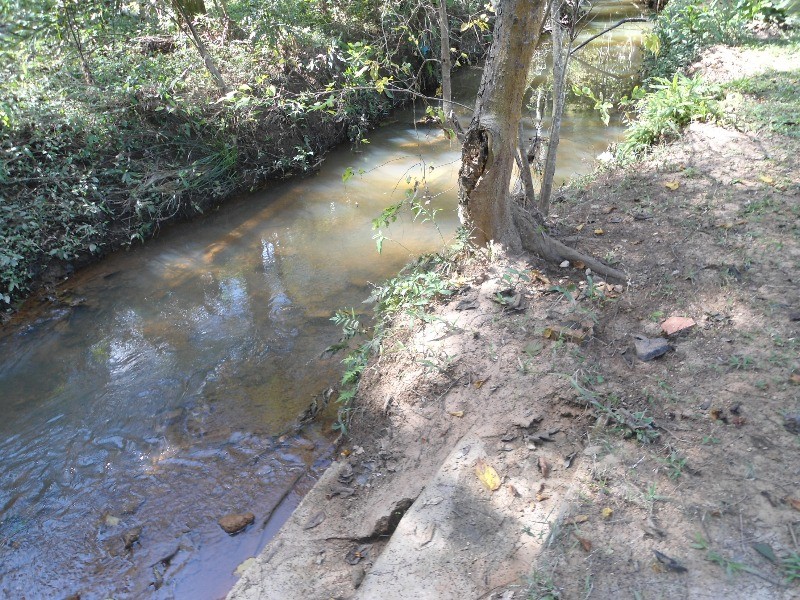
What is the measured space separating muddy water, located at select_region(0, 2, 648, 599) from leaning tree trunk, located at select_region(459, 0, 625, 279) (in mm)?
594

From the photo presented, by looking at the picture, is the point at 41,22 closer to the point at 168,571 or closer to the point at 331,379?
the point at 331,379

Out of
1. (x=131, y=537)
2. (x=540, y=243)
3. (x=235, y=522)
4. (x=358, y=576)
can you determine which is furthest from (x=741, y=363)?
(x=131, y=537)

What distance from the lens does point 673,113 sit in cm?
570

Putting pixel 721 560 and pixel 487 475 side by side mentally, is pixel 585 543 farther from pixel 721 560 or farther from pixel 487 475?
pixel 487 475

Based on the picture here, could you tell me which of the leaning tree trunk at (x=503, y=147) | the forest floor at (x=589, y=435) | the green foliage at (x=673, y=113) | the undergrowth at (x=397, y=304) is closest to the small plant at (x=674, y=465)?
the forest floor at (x=589, y=435)

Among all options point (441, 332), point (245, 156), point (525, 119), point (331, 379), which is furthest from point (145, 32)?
point (441, 332)

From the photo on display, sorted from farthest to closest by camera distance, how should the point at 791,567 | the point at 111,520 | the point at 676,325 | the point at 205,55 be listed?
the point at 205,55 → the point at 111,520 → the point at 676,325 → the point at 791,567

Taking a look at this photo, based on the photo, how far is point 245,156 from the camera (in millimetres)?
7309

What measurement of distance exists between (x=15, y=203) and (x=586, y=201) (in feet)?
17.2

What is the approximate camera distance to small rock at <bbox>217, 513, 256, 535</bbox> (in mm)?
3359

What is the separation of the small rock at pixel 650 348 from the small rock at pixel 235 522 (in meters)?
2.29

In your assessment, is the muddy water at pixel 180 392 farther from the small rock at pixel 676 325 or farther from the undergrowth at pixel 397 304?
the small rock at pixel 676 325

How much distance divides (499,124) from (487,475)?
6.63ft

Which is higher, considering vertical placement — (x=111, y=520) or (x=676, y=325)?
(x=676, y=325)
